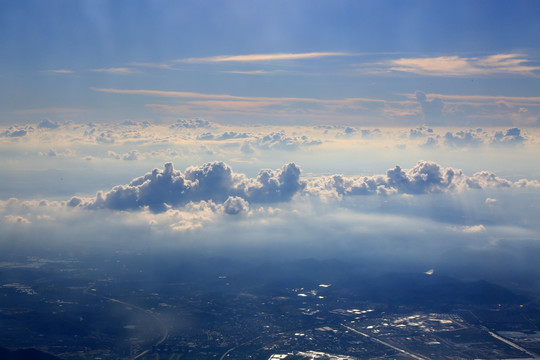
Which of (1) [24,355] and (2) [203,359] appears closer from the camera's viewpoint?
(1) [24,355]

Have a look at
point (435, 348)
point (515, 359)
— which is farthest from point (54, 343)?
point (515, 359)

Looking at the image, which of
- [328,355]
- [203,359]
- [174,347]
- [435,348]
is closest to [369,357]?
[328,355]

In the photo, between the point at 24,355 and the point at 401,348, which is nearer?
the point at 24,355

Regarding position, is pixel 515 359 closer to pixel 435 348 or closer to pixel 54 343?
pixel 435 348

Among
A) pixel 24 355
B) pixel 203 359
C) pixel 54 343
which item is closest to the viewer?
pixel 24 355

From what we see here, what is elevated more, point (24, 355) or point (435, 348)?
point (24, 355)

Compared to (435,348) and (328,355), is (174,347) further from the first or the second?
(435,348)

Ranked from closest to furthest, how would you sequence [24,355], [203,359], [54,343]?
[24,355], [203,359], [54,343]

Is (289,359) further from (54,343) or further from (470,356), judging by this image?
(54,343)

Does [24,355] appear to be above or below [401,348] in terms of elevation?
above
